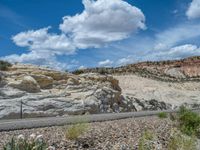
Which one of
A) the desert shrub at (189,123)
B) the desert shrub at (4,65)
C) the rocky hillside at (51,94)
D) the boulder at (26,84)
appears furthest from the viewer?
the desert shrub at (4,65)

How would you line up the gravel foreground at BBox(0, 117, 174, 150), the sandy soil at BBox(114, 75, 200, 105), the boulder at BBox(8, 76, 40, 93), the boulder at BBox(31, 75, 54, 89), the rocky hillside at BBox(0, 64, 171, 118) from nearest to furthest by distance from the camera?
1. the gravel foreground at BBox(0, 117, 174, 150)
2. the rocky hillside at BBox(0, 64, 171, 118)
3. the boulder at BBox(8, 76, 40, 93)
4. the boulder at BBox(31, 75, 54, 89)
5. the sandy soil at BBox(114, 75, 200, 105)

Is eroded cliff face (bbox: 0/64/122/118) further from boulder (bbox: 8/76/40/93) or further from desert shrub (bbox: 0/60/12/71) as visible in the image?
desert shrub (bbox: 0/60/12/71)

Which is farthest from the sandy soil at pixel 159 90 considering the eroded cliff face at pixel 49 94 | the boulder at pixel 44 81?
the boulder at pixel 44 81

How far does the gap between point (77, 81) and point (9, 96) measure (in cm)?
857

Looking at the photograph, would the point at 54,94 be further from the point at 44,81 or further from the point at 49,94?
Result: the point at 44,81

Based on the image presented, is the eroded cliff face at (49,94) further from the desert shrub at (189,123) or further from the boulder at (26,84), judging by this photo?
the desert shrub at (189,123)

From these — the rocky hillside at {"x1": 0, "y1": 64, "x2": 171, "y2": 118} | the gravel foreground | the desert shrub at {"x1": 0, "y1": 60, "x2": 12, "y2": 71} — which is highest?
the desert shrub at {"x1": 0, "y1": 60, "x2": 12, "y2": 71}

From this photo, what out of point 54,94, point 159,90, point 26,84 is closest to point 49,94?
point 54,94

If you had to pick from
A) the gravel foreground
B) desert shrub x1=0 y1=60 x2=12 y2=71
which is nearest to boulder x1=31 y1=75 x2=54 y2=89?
desert shrub x1=0 y1=60 x2=12 y2=71

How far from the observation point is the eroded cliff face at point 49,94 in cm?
2650

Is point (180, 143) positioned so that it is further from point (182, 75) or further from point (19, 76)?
point (182, 75)

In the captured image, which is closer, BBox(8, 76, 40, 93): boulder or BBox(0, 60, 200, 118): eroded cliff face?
BBox(0, 60, 200, 118): eroded cliff face

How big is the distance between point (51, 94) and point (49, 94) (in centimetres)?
23

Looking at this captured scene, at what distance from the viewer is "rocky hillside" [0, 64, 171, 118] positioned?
26469mm
